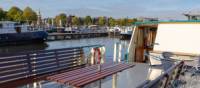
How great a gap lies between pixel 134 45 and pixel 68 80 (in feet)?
29.5

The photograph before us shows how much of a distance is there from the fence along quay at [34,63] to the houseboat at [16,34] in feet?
121

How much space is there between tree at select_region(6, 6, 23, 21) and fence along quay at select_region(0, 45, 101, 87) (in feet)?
198

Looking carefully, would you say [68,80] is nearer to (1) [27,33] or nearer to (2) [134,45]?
(2) [134,45]

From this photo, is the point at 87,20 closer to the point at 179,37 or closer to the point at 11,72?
the point at 179,37

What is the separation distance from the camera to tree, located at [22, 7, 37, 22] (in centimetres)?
6844

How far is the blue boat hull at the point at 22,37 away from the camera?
144 ft

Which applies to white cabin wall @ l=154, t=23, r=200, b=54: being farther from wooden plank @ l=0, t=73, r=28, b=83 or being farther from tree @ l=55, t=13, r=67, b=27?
tree @ l=55, t=13, r=67, b=27

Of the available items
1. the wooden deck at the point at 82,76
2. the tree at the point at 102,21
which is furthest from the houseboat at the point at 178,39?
the tree at the point at 102,21

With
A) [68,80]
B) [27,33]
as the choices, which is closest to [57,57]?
[68,80]

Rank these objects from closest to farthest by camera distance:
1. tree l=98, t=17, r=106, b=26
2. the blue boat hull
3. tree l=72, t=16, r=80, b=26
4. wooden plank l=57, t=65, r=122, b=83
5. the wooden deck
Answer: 1. the wooden deck
2. wooden plank l=57, t=65, r=122, b=83
3. the blue boat hull
4. tree l=72, t=16, r=80, b=26
5. tree l=98, t=17, r=106, b=26

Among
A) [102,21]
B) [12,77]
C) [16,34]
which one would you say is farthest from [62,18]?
[12,77]

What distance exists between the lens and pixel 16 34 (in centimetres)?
4522

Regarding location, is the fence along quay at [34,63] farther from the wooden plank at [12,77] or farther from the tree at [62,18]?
the tree at [62,18]

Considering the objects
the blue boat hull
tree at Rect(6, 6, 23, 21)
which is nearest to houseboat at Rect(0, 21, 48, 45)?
the blue boat hull
